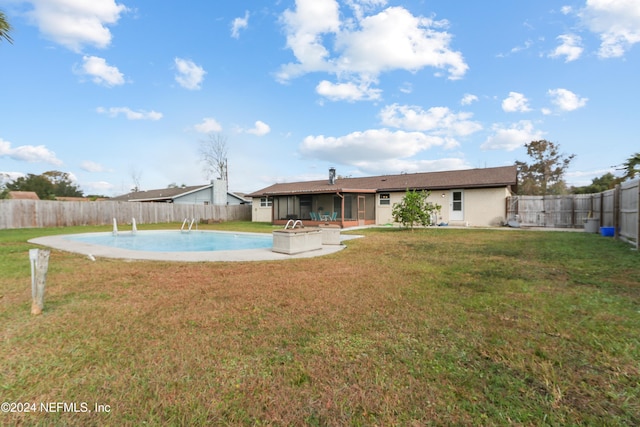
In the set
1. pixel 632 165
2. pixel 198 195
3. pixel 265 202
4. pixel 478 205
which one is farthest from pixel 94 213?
pixel 632 165

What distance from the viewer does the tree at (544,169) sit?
29.4 meters

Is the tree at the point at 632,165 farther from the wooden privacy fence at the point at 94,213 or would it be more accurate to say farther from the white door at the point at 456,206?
the wooden privacy fence at the point at 94,213

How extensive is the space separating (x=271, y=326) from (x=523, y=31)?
15452 millimetres

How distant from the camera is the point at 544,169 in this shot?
2992cm

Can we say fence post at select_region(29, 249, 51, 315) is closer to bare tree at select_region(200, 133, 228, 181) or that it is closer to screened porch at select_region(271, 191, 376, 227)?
screened porch at select_region(271, 191, 376, 227)

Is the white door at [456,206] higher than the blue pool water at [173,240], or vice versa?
the white door at [456,206]

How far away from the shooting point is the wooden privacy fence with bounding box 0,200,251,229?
59.2 feet

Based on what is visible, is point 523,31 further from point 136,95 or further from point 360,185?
point 136,95

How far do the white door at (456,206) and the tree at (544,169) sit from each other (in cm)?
1664

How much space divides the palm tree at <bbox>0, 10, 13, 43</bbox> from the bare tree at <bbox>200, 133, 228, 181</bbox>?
3004 cm

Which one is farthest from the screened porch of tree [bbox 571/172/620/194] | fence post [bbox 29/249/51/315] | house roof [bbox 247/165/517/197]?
tree [bbox 571/172/620/194]

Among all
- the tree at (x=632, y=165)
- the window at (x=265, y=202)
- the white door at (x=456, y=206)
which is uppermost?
the tree at (x=632, y=165)

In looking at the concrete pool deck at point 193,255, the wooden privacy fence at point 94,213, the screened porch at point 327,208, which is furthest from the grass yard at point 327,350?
the wooden privacy fence at point 94,213

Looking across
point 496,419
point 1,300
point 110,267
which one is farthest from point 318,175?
point 496,419
